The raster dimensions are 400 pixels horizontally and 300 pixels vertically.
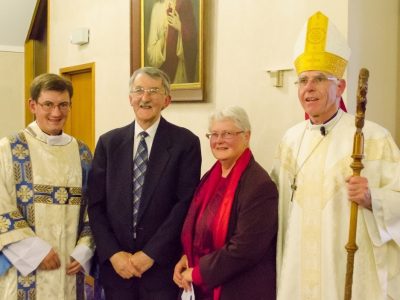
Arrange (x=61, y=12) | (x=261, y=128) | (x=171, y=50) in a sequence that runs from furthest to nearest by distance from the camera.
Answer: (x=61, y=12), (x=171, y=50), (x=261, y=128)

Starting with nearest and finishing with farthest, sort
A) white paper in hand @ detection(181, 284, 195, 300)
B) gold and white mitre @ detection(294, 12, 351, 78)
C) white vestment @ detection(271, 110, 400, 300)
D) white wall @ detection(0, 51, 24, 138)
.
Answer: white vestment @ detection(271, 110, 400, 300) → gold and white mitre @ detection(294, 12, 351, 78) → white paper in hand @ detection(181, 284, 195, 300) → white wall @ detection(0, 51, 24, 138)

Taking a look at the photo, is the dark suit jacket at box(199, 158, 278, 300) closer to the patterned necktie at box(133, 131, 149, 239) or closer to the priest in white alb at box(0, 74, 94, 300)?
the patterned necktie at box(133, 131, 149, 239)

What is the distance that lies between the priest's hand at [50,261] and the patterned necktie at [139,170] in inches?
15.3

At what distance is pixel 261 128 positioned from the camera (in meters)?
3.03

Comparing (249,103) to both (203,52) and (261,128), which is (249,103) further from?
(203,52)

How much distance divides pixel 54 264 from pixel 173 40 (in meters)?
2.06

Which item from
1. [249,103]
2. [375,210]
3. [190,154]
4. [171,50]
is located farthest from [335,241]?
[171,50]

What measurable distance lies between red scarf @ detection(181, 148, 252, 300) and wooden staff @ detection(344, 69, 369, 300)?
1.55ft

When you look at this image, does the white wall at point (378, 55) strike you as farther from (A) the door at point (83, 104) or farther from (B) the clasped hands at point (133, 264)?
(A) the door at point (83, 104)

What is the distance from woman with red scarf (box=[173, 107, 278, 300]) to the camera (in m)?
2.08

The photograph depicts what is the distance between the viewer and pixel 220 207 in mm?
2172

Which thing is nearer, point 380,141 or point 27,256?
point 380,141

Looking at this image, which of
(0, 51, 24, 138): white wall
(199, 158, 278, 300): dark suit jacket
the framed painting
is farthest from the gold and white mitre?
(0, 51, 24, 138): white wall

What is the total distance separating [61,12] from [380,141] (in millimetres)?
4562
